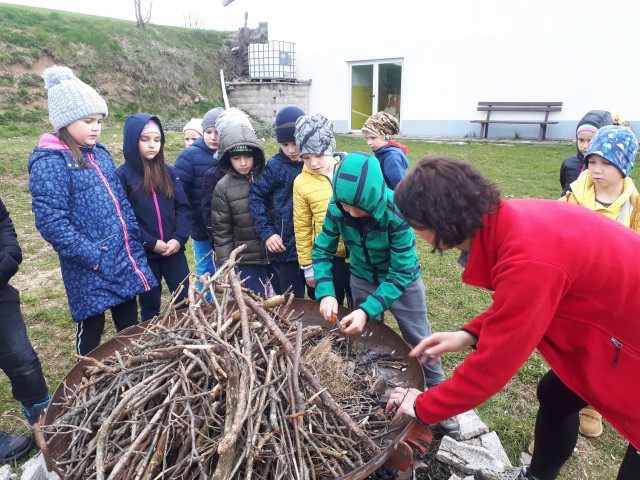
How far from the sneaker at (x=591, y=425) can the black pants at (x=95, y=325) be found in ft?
9.57

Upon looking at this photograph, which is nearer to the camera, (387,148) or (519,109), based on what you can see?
(387,148)

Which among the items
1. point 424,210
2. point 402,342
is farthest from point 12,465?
point 424,210

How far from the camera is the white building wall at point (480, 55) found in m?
10.9

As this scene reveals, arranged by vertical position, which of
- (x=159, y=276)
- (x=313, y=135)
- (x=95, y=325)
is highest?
(x=313, y=135)

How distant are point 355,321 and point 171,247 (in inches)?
68.8

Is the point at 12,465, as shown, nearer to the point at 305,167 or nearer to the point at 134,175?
the point at 134,175

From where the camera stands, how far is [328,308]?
214 centimetres

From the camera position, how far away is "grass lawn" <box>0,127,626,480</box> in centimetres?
255

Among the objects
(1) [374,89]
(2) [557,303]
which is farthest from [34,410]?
(1) [374,89]

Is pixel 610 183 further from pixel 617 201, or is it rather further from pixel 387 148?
pixel 387 148

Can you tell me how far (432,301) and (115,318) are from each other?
273 cm

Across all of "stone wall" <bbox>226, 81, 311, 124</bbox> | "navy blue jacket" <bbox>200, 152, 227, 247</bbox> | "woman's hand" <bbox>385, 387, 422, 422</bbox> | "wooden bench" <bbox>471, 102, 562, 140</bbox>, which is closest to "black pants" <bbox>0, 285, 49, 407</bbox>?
"navy blue jacket" <bbox>200, 152, 227, 247</bbox>

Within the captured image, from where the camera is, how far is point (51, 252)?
5.44 meters

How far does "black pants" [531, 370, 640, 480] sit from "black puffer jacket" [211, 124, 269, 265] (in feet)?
6.72
